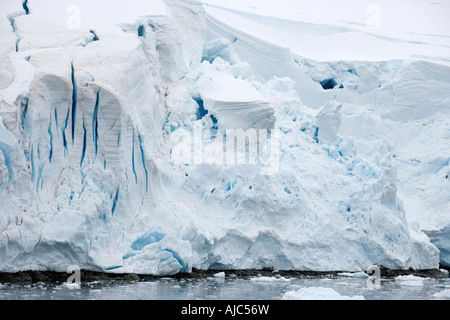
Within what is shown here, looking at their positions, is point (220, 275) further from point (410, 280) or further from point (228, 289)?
point (410, 280)

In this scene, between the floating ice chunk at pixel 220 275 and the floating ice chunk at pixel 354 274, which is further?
the floating ice chunk at pixel 354 274

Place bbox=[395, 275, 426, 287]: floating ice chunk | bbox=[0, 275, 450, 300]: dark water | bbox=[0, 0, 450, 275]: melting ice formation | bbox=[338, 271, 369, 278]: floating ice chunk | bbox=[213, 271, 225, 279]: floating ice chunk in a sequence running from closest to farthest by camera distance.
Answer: bbox=[0, 275, 450, 300]: dark water, bbox=[0, 0, 450, 275]: melting ice formation, bbox=[213, 271, 225, 279]: floating ice chunk, bbox=[395, 275, 426, 287]: floating ice chunk, bbox=[338, 271, 369, 278]: floating ice chunk

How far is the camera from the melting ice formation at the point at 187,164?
30.8 feet

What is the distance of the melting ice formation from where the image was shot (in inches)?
370

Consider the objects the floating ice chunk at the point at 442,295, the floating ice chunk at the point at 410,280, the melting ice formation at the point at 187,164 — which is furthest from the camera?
the floating ice chunk at the point at 410,280

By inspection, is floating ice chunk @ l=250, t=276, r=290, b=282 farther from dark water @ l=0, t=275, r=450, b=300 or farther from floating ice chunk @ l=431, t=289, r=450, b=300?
floating ice chunk @ l=431, t=289, r=450, b=300

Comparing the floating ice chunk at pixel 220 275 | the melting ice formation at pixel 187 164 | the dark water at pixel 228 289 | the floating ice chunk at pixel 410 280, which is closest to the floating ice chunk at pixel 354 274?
the dark water at pixel 228 289

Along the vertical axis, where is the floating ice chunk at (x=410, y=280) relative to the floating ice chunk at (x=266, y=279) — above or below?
below

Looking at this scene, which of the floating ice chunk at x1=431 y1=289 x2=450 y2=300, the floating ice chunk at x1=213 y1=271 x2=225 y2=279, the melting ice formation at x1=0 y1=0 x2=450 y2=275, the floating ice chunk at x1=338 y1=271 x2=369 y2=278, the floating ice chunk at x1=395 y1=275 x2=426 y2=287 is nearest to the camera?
the floating ice chunk at x1=431 y1=289 x2=450 y2=300

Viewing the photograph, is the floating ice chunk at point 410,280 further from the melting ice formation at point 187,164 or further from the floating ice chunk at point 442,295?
the floating ice chunk at point 442,295

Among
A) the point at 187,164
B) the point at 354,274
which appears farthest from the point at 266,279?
the point at 187,164

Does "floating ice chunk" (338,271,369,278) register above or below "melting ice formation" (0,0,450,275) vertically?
below

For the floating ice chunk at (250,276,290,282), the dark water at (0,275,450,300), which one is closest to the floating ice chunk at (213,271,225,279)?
the dark water at (0,275,450,300)

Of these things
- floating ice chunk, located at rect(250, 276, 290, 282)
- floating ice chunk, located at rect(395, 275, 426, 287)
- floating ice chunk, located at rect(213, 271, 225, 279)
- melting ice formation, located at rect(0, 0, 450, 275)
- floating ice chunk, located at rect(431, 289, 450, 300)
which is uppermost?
melting ice formation, located at rect(0, 0, 450, 275)
